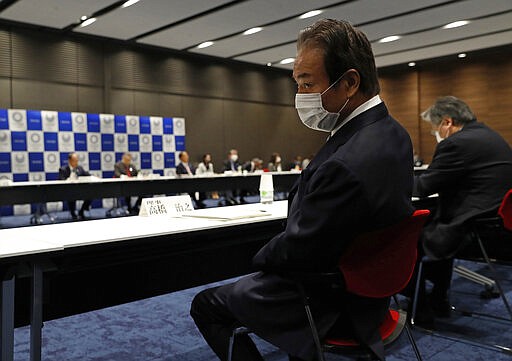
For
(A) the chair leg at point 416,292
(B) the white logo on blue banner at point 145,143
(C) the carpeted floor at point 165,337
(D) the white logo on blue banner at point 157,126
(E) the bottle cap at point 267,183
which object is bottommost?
(C) the carpeted floor at point 165,337

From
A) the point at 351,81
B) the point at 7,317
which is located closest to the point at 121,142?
the point at 7,317

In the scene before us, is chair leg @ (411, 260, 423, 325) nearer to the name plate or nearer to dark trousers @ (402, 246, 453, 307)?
dark trousers @ (402, 246, 453, 307)

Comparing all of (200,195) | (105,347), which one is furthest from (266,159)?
(105,347)

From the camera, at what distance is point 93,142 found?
1007 centimetres

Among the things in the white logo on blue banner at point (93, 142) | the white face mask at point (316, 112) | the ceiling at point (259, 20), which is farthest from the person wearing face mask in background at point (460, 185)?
the white logo on blue banner at point (93, 142)

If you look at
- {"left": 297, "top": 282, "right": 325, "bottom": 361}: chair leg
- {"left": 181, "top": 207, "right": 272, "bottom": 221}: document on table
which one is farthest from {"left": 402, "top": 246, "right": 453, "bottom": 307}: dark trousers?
{"left": 297, "top": 282, "right": 325, "bottom": 361}: chair leg

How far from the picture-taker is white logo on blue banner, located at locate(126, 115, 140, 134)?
10625mm

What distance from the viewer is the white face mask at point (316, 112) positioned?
1.46 metres

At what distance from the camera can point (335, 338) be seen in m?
1.34

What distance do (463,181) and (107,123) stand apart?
8744 mm

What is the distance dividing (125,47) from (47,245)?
1016 centimetres

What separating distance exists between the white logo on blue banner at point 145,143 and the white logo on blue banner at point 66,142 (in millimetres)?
1513

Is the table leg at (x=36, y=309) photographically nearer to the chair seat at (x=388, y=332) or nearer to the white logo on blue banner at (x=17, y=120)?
the chair seat at (x=388, y=332)

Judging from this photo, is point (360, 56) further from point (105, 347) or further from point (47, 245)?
point (105, 347)
